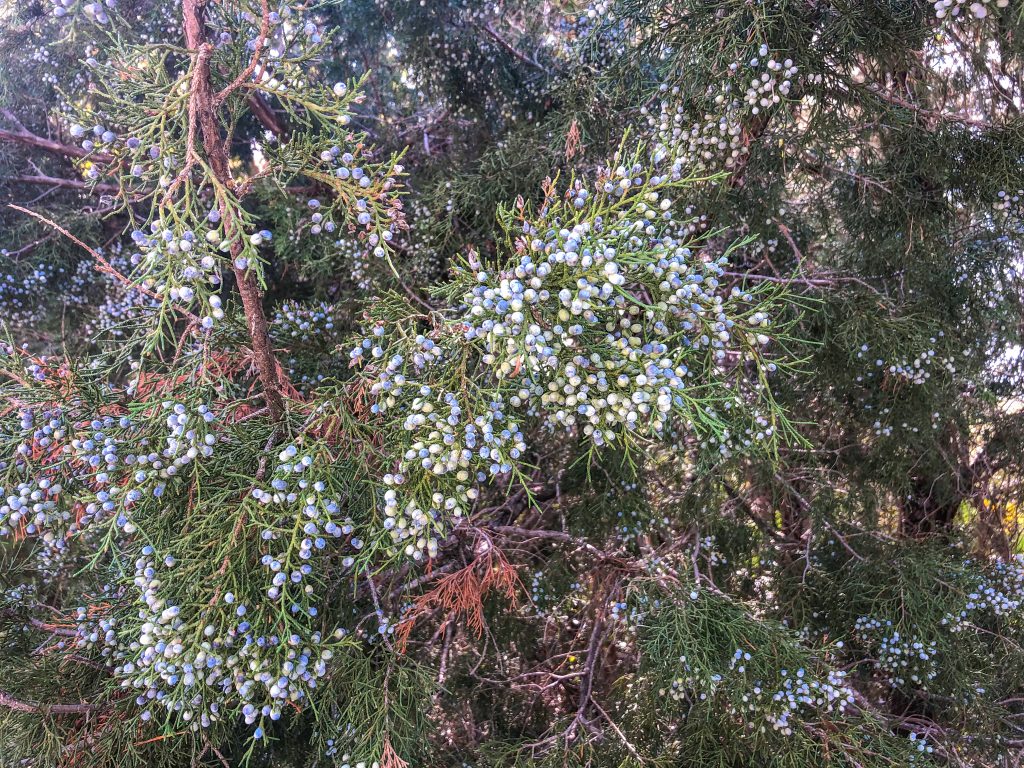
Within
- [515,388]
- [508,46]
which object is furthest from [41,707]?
[508,46]

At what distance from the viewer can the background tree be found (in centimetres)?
189

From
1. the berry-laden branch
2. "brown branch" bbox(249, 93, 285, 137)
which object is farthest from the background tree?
"brown branch" bbox(249, 93, 285, 137)

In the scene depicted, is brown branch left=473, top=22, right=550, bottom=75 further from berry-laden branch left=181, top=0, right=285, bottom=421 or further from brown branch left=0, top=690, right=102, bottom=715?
brown branch left=0, top=690, right=102, bottom=715

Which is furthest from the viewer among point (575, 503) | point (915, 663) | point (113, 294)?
point (113, 294)

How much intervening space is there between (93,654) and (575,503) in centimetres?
259

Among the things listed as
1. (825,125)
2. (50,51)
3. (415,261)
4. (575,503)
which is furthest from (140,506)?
(50,51)

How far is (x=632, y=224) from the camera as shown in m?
1.85

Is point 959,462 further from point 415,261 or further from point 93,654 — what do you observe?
point 93,654

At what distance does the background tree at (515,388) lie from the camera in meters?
1.89

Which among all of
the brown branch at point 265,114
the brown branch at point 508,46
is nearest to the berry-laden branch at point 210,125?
the brown branch at point 265,114

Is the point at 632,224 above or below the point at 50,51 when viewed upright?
above

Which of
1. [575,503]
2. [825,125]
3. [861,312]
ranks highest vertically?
[825,125]

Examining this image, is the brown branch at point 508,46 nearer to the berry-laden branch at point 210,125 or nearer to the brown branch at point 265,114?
the brown branch at point 265,114

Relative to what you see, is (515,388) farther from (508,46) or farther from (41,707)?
(508,46)
